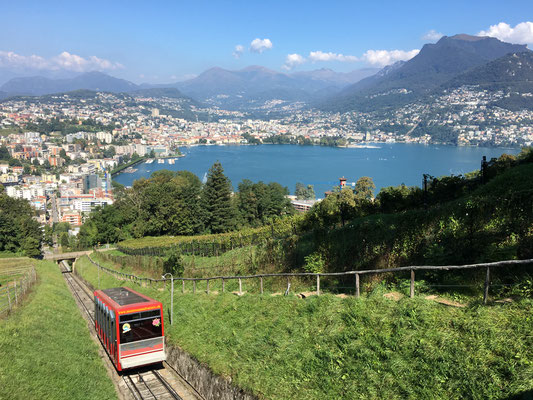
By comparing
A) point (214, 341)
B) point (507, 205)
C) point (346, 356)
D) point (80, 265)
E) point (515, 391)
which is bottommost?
point (80, 265)

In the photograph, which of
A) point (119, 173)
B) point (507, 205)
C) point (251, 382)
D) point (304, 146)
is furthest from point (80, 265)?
point (304, 146)

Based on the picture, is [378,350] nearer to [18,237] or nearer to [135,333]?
[135,333]

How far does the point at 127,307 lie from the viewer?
9.20 metres

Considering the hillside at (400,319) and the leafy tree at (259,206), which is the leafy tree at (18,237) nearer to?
the leafy tree at (259,206)

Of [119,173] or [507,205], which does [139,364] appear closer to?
[507,205]

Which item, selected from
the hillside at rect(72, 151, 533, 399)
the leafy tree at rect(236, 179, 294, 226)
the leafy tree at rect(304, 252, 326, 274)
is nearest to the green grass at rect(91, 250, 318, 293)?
the hillside at rect(72, 151, 533, 399)

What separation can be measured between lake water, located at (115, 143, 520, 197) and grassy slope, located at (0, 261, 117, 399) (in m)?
79.1

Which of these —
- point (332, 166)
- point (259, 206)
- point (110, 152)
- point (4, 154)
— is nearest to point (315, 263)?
point (259, 206)

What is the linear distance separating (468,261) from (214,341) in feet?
16.6

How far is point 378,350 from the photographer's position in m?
5.21

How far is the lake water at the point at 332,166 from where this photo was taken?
98338mm

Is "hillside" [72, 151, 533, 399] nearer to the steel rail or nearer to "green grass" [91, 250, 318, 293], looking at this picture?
"green grass" [91, 250, 318, 293]

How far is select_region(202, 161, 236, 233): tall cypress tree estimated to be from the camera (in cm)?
4238

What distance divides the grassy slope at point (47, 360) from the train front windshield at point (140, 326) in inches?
39.2
